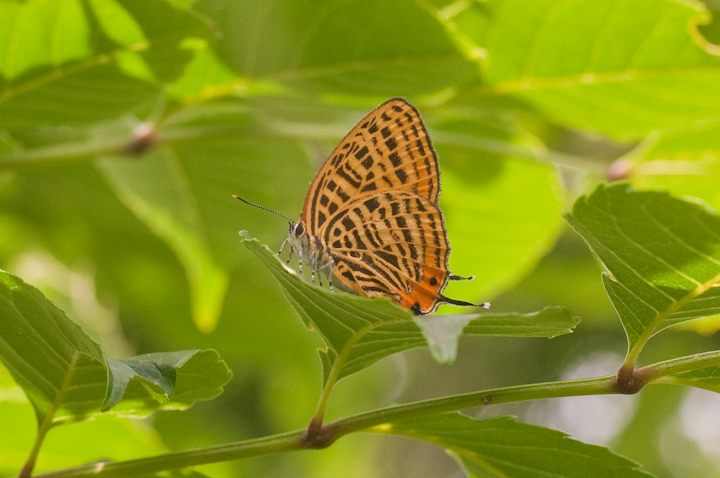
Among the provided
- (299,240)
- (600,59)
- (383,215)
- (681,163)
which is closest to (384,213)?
(383,215)

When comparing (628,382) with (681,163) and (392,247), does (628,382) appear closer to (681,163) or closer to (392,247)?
(392,247)

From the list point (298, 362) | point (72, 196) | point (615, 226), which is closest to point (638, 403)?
point (298, 362)

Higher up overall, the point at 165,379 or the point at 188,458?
the point at 165,379

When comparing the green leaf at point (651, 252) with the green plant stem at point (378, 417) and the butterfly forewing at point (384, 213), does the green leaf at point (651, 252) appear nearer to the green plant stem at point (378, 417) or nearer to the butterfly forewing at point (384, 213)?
the green plant stem at point (378, 417)

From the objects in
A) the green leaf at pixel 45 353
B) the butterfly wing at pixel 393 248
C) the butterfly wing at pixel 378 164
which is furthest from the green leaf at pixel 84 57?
the green leaf at pixel 45 353

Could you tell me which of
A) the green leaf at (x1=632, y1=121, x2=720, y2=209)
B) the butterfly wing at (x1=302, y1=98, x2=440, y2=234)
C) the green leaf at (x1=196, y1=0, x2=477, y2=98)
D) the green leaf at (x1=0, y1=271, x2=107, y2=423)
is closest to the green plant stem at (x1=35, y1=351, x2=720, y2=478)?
the green leaf at (x1=0, y1=271, x2=107, y2=423)
